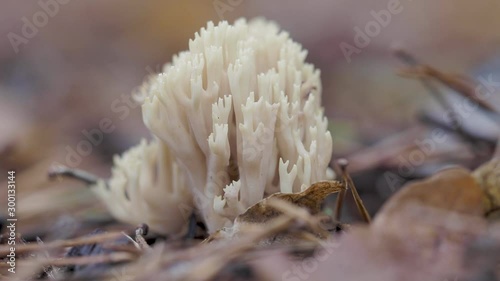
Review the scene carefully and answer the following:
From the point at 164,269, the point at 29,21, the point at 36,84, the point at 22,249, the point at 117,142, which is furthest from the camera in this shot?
the point at 29,21

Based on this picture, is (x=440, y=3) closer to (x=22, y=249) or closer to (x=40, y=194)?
(x=40, y=194)

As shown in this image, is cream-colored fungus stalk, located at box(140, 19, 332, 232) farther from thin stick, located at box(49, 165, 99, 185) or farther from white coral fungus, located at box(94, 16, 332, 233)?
thin stick, located at box(49, 165, 99, 185)

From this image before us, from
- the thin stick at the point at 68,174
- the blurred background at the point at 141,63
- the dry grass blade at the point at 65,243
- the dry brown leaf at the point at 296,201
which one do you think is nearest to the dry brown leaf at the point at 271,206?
the dry brown leaf at the point at 296,201

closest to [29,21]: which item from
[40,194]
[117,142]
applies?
[117,142]

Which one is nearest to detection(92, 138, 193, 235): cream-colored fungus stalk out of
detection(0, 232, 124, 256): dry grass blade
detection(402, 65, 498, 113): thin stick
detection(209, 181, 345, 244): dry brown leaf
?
detection(0, 232, 124, 256): dry grass blade

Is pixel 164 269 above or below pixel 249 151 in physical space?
below

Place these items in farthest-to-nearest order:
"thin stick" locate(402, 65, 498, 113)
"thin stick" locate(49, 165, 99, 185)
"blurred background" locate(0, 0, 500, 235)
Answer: "blurred background" locate(0, 0, 500, 235), "thin stick" locate(402, 65, 498, 113), "thin stick" locate(49, 165, 99, 185)

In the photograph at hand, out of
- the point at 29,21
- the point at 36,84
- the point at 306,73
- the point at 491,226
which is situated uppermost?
the point at 29,21
